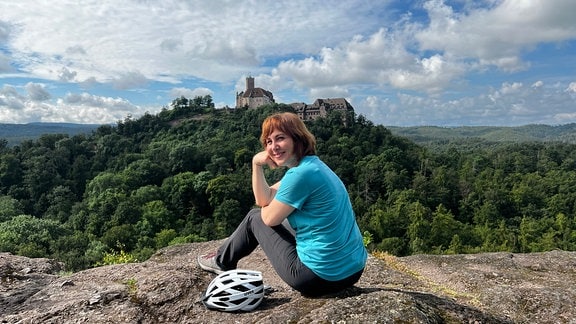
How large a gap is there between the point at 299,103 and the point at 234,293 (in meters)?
115

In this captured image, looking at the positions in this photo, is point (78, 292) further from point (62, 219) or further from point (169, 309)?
point (62, 219)

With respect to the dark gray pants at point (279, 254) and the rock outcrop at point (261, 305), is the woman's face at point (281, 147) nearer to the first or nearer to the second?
the dark gray pants at point (279, 254)

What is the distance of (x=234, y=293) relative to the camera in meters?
3.84

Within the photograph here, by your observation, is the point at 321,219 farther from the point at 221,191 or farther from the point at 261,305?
the point at 221,191

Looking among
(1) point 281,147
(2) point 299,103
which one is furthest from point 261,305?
(2) point 299,103

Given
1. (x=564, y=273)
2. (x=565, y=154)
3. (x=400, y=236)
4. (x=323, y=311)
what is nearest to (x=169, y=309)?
(x=323, y=311)

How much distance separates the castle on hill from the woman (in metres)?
104

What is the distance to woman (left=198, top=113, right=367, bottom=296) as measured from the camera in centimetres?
370

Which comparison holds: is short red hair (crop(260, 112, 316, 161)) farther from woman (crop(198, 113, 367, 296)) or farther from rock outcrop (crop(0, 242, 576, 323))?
rock outcrop (crop(0, 242, 576, 323))

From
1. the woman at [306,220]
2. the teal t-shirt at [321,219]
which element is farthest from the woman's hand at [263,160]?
the teal t-shirt at [321,219]

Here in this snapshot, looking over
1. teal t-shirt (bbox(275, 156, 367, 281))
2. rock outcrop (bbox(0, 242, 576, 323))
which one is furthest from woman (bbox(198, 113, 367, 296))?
rock outcrop (bbox(0, 242, 576, 323))

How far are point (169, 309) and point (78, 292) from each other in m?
1.26

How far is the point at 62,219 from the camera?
5622 cm

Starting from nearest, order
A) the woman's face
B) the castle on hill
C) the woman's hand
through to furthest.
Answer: the woman's face → the woman's hand → the castle on hill
